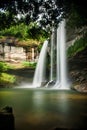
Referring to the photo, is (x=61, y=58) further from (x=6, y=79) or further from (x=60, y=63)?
(x=6, y=79)

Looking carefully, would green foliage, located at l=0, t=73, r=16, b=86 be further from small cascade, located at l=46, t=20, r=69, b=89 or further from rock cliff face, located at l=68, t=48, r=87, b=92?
rock cliff face, located at l=68, t=48, r=87, b=92

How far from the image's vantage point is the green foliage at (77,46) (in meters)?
31.1

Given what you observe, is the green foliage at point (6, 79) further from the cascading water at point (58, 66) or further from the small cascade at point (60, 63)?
the small cascade at point (60, 63)

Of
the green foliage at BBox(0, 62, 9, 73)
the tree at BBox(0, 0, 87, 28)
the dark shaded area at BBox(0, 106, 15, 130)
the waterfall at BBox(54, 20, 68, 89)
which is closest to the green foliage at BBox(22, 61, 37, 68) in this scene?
the green foliage at BBox(0, 62, 9, 73)

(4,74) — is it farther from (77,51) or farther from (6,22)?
(6,22)

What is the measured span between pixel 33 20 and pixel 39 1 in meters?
0.97

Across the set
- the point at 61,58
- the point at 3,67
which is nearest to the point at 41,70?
the point at 61,58

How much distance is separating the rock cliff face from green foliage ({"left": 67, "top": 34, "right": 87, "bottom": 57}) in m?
0.71

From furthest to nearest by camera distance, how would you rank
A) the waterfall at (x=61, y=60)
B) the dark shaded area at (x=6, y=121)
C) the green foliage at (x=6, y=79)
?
the green foliage at (x=6, y=79)
the waterfall at (x=61, y=60)
the dark shaded area at (x=6, y=121)

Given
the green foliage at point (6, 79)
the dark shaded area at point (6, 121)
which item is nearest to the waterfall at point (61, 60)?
the green foliage at point (6, 79)

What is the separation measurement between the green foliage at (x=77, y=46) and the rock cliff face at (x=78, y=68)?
71cm

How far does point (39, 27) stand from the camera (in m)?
10.7

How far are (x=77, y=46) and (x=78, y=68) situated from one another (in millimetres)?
3203

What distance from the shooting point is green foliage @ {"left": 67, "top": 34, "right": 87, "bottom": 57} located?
31.1m
